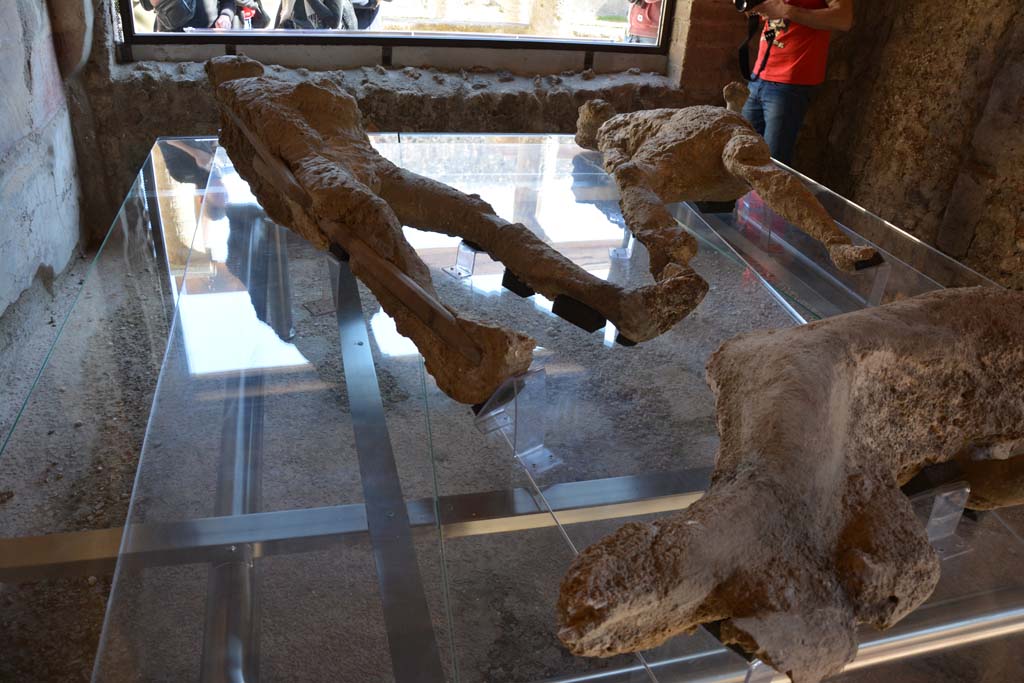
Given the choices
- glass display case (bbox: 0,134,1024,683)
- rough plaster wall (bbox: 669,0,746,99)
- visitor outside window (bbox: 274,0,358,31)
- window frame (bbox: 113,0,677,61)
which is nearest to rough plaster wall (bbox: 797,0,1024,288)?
rough plaster wall (bbox: 669,0,746,99)

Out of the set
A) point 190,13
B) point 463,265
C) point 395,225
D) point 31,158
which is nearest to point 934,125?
point 463,265

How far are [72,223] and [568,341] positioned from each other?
2.73m

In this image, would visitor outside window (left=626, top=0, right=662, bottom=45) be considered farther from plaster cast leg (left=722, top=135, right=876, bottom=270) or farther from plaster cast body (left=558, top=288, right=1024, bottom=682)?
plaster cast body (left=558, top=288, right=1024, bottom=682)

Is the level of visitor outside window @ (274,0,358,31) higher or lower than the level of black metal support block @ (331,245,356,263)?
higher

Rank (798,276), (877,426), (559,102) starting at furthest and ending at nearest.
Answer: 1. (559,102)
2. (798,276)
3. (877,426)

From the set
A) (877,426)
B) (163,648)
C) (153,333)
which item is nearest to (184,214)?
(153,333)

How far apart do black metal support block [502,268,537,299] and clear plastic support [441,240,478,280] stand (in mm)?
161

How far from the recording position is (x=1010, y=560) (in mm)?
1475

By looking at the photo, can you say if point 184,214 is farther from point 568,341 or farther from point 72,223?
point 568,341

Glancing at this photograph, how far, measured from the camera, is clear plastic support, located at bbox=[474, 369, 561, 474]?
1.61 m

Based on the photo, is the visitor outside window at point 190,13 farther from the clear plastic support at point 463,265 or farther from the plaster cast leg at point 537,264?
the clear plastic support at point 463,265

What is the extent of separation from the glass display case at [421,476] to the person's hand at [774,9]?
1.06m

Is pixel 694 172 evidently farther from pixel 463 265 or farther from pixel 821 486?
pixel 821 486

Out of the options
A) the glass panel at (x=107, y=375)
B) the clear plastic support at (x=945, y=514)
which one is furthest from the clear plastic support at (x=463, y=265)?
the clear plastic support at (x=945, y=514)
